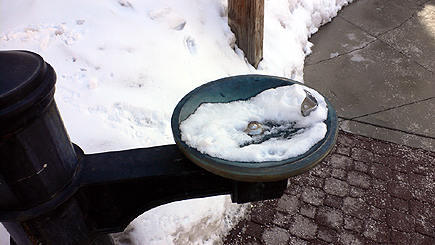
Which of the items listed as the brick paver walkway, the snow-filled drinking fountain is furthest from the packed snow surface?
the snow-filled drinking fountain

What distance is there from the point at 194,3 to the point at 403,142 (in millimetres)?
2511

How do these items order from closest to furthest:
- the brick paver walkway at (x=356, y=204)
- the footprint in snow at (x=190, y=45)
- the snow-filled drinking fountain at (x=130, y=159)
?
the snow-filled drinking fountain at (x=130, y=159) → the brick paver walkway at (x=356, y=204) → the footprint in snow at (x=190, y=45)

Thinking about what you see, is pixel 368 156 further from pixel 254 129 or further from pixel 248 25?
pixel 254 129

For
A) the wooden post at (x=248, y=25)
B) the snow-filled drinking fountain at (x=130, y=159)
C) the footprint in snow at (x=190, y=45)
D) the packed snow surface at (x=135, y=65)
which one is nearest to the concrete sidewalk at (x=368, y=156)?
the packed snow surface at (x=135, y=65)

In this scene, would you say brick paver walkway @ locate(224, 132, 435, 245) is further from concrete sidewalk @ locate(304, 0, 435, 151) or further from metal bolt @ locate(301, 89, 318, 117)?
metal bolt @ locate(301, 89, 318, 117)

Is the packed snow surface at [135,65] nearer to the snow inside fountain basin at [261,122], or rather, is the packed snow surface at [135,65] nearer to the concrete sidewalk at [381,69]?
the snow inside fountain basin at [261,122]

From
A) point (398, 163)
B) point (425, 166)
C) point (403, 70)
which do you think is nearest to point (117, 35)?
point (398, 163)

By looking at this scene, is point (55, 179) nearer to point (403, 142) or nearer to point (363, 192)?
point (363, 192)

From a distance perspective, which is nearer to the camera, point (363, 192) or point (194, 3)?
point (363, 192)

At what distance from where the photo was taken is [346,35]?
4.98 m

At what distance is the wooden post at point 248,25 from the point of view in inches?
125

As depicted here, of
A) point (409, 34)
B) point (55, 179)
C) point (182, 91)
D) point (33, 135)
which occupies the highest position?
point (33, 135)

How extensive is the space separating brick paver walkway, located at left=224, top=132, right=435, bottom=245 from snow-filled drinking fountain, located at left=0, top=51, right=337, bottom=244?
53.4 inches

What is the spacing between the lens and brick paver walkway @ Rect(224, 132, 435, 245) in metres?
2.48
